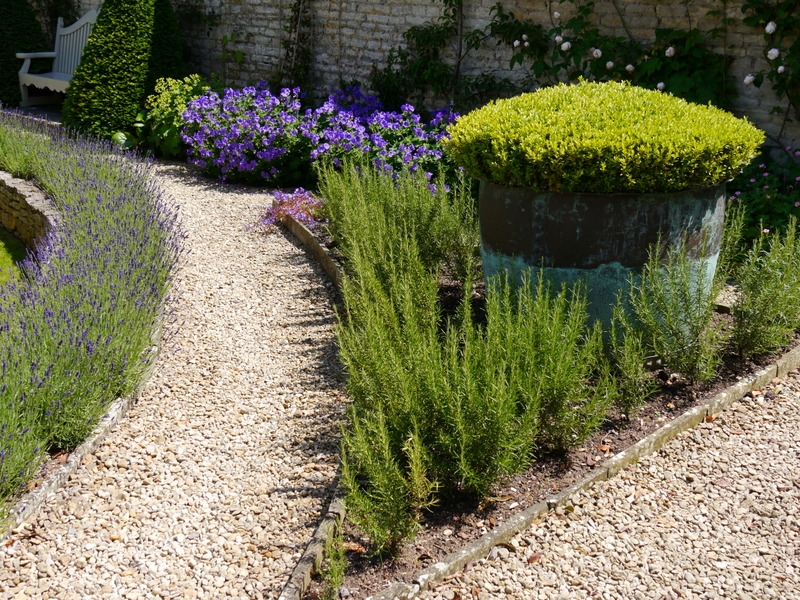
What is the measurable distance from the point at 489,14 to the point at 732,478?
19.5ft

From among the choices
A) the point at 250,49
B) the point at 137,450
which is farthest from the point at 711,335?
the point at 250,49

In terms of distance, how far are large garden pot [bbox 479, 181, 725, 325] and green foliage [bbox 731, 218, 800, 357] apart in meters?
0.25

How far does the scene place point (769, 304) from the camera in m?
3.95

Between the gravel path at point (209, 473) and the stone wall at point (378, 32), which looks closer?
the gravel path at point (209, 473)

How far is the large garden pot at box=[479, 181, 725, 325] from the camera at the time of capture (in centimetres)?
380

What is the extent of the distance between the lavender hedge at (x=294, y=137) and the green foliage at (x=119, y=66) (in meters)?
1.47

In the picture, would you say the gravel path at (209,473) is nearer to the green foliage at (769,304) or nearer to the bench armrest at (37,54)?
the green foliage at (769,304)

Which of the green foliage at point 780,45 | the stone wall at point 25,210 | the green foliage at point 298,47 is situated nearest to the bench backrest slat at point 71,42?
the green foliage at point 298,47

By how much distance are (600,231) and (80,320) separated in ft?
8.00

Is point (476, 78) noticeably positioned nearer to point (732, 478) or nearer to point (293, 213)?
point (293, 213)

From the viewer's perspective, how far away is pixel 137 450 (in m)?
3.67

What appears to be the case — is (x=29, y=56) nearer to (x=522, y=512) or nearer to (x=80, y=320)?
(x=80, y=320)

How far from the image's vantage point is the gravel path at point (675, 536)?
2752mm

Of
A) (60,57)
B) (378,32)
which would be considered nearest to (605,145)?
(378,32)
